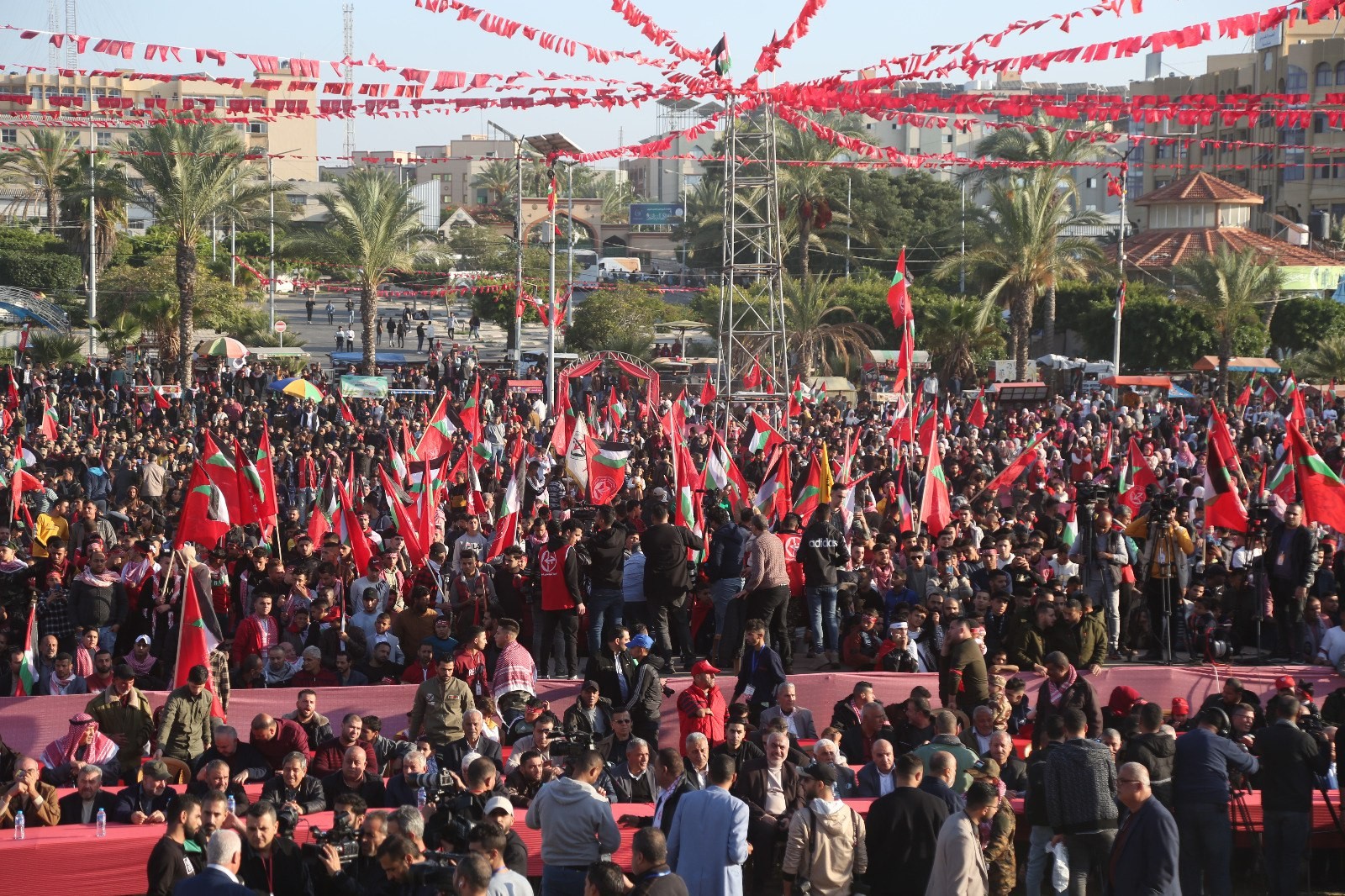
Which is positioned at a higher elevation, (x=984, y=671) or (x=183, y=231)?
(x=183, y=231)

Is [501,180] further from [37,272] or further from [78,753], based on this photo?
[78,753]

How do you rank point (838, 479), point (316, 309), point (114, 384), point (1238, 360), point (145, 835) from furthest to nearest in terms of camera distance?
point (316, 309) → point (1238, 360) → point (114, 384) → point (838, 479) → point (145, 835)

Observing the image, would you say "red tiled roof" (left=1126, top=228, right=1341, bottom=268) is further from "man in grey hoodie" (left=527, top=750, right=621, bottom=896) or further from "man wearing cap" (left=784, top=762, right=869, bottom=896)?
"man in grey hoodie" (left=527, top=750, right=621, bottom=896)

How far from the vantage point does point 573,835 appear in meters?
7.95

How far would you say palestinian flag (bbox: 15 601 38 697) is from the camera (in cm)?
1209

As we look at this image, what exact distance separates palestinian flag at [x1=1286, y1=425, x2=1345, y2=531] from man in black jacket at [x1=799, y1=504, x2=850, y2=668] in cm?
388

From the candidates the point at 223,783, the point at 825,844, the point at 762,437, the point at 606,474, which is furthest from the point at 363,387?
the point at 825,844

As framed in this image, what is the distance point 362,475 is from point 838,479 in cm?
709

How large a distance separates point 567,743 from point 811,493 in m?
7.68

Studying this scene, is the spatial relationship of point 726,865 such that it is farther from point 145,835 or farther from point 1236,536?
point 1236,536

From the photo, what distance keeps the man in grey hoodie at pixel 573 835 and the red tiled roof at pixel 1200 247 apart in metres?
51.7

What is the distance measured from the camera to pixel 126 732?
10719mm

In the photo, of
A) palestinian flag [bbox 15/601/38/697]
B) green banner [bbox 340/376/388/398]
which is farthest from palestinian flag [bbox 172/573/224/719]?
green banner [bbox 340/376/388/398]

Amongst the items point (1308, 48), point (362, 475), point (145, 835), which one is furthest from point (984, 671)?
point (1308, 48)
